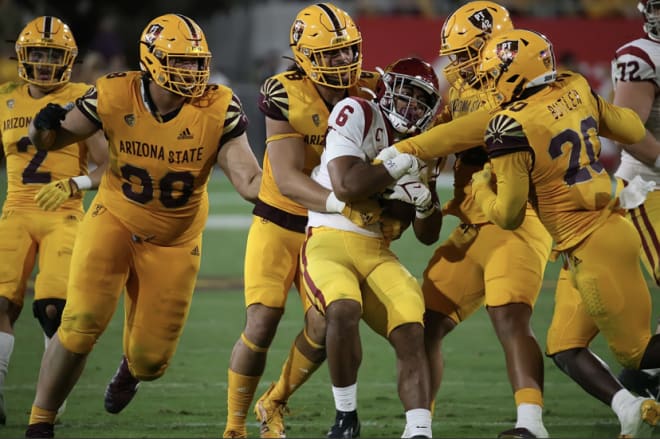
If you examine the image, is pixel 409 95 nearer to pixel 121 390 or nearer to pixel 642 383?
pixel 642 383

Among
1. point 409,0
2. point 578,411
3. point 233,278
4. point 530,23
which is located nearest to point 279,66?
point 409,0

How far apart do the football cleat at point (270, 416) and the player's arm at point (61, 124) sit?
1.61m

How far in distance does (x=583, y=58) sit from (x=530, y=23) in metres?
0.99

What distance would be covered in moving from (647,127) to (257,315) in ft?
7.66

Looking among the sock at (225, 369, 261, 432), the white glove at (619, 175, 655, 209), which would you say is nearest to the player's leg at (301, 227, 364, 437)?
the sock at (225, 369, 261, 432)

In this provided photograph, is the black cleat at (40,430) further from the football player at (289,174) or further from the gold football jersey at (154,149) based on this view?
the gold football jersey at (154,149)

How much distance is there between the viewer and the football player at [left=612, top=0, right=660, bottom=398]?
19.3 ft

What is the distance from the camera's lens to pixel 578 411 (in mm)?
6449

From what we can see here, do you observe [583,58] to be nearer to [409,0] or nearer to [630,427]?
[409,0]

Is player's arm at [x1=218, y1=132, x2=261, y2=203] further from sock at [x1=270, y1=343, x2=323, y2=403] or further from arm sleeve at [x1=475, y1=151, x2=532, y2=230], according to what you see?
arm sleeve at [x1=475, y1=151, x2=532, y2=230]

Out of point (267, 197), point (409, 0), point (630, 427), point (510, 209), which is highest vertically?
point (510, 209)

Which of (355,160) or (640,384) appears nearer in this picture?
(355,160)

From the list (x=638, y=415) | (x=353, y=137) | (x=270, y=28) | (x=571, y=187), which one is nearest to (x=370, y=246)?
(x=353, y=137)

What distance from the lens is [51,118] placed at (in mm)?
5641
